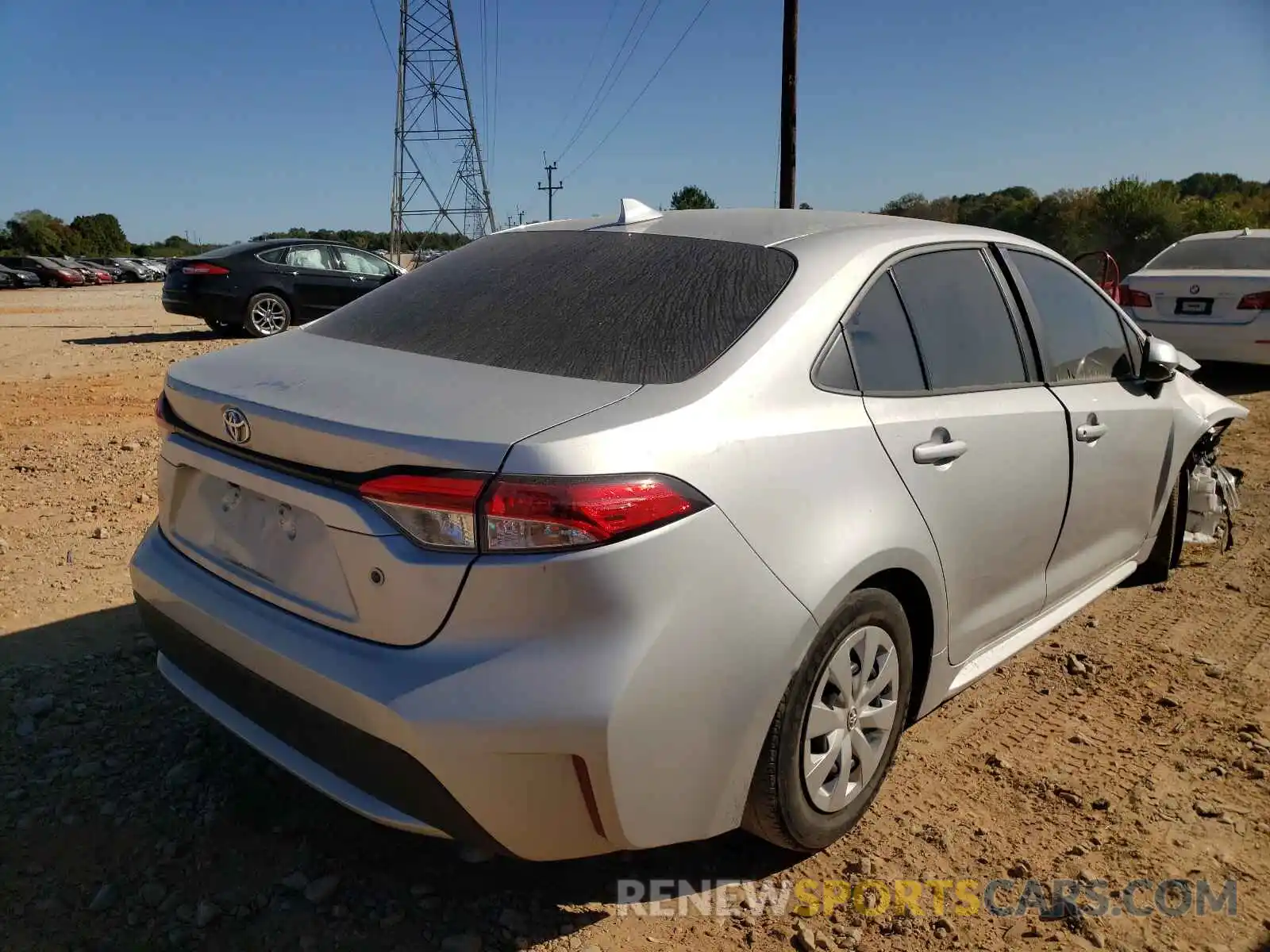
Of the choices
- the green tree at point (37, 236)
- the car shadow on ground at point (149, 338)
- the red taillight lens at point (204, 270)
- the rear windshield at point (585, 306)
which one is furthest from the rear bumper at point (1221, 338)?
the green tree at point (37, 236)

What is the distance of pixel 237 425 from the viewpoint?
220cm

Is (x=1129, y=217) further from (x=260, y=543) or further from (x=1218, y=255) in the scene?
(x=260, y=543)

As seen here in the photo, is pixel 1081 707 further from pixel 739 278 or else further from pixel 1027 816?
pixel 739 278

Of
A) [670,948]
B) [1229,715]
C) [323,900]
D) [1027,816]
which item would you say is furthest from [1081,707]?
[323,900]

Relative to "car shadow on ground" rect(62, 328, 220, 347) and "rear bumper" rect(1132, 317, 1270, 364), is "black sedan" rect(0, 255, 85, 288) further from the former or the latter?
"rear bumper" rect(1132, 317, 1270, 364)

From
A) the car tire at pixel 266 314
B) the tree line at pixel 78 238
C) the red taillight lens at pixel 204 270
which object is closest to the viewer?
the red taillight lens at pixel 204 270

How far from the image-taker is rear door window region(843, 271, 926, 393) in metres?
2.50

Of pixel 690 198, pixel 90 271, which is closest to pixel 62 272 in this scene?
pixel 90 271

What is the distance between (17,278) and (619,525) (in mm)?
51404

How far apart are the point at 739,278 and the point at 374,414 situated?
1049mm

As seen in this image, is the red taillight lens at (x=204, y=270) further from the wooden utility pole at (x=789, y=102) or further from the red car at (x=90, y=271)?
the red car at (x=90, y=271)

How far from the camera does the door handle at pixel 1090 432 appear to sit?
127 inches

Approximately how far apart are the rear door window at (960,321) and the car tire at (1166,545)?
157 centimetres

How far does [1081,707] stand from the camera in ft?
10.9
